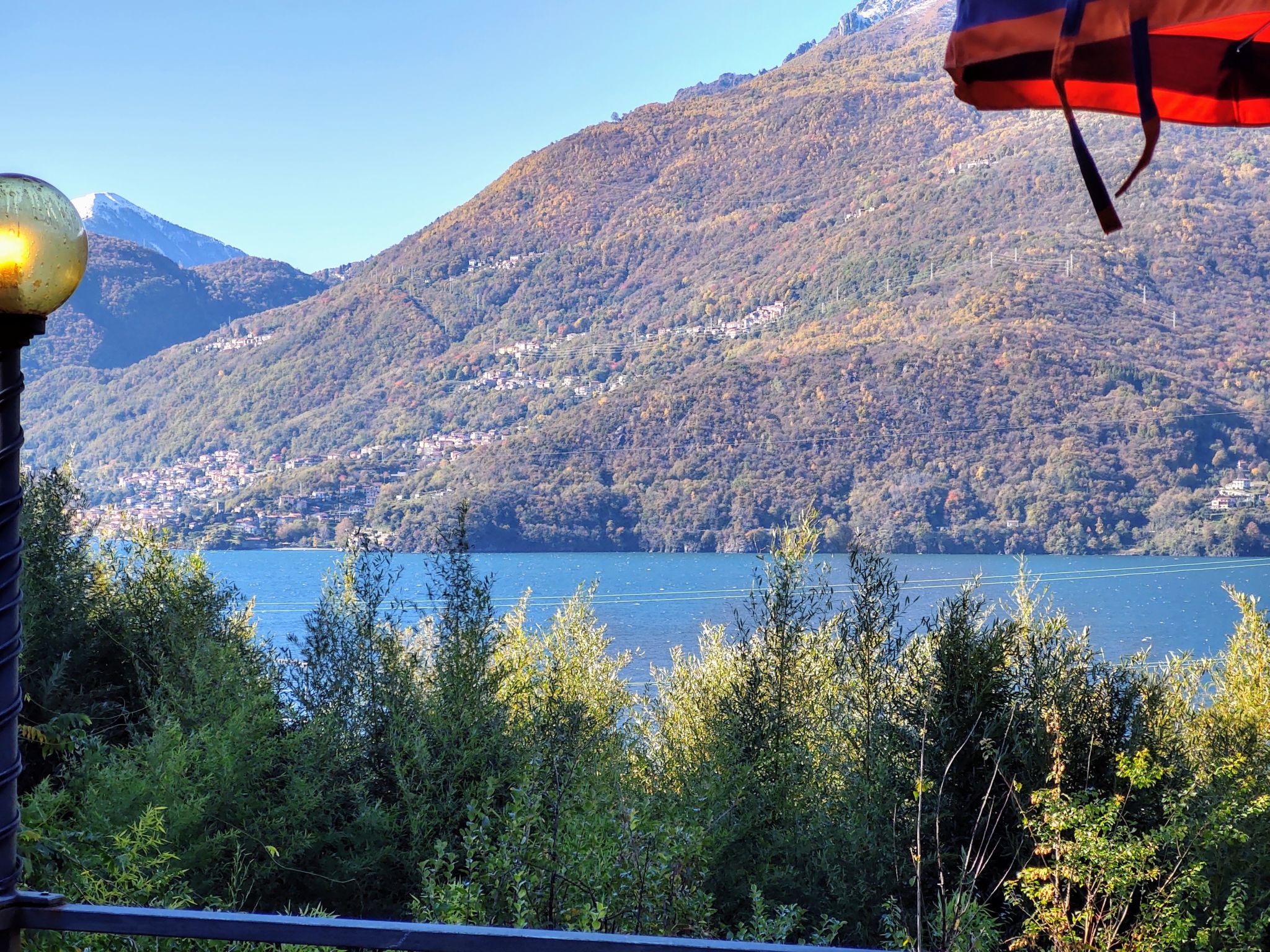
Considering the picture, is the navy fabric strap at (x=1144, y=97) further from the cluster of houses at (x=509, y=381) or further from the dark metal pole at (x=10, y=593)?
the cluster of houses at (x=509, y=381)

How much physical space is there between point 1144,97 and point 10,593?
1.33 m

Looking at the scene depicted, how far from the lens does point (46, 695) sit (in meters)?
6.49

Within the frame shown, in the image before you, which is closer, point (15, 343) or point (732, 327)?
point (15, 343)

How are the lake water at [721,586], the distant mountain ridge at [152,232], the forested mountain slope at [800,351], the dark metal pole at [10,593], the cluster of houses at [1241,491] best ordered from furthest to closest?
1. the distant mountain ridge at [152,232]
2. the forested mountain slope at [800,351]
3. the cluster of houses at [1241,491]
4. the lake water at [721,586]
5. the dark metal pole at [10,593]

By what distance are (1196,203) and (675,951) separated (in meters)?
64.2

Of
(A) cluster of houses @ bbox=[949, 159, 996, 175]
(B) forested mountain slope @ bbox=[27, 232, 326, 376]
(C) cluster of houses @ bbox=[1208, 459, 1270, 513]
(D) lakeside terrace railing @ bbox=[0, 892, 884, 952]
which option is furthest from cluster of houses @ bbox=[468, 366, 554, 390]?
(D) lakeside terrace railing @ bbox=[0, 892, 884, 952]

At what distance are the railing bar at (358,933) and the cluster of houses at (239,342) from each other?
65.9 meters

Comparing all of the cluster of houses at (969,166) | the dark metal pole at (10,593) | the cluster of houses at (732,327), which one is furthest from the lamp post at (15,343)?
the cluster of houses at (969,166)

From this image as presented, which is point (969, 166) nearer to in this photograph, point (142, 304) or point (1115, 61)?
point (142, 304)

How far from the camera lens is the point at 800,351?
52438 millimetres

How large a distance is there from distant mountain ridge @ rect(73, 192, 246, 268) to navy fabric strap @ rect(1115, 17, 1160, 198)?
310 feet

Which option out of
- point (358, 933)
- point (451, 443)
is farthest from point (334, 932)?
point (451, 443)

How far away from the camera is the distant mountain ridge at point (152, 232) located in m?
92.1

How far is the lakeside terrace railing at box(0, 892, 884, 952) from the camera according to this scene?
40.2 inches
